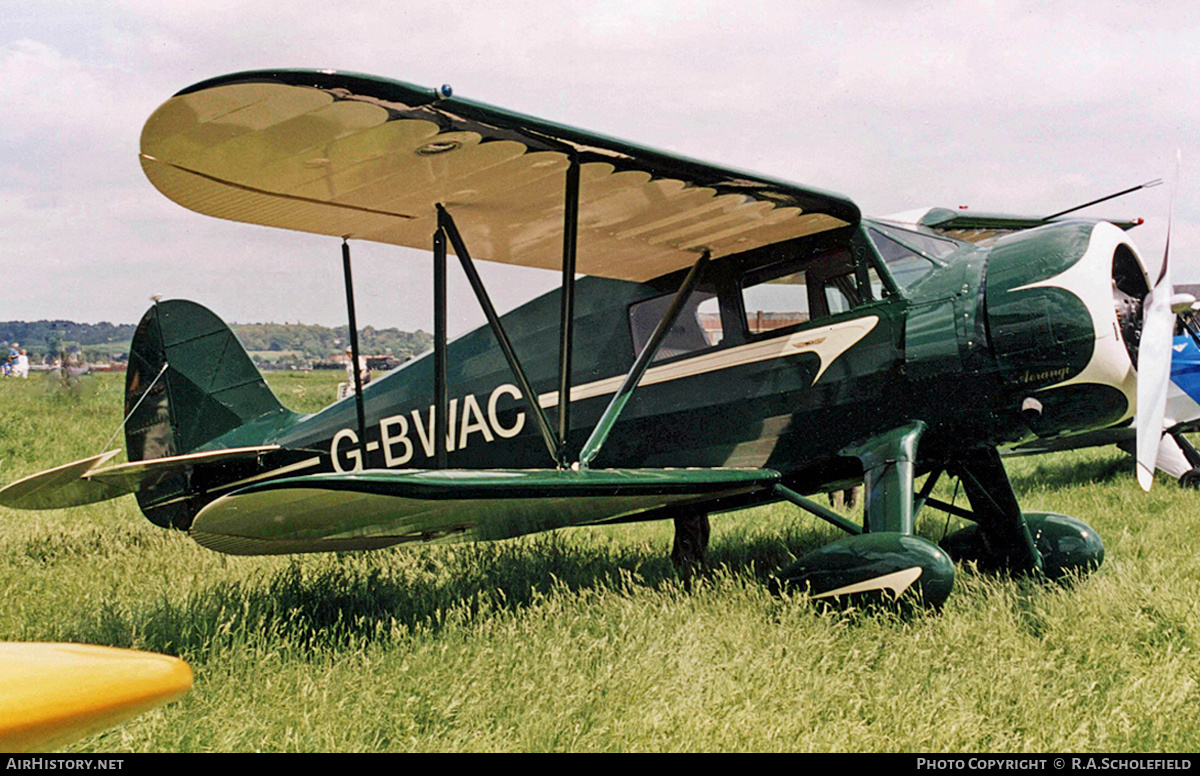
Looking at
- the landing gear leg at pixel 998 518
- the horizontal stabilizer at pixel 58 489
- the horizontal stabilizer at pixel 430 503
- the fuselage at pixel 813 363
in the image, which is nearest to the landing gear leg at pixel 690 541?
the fuselage at pixel 813 363

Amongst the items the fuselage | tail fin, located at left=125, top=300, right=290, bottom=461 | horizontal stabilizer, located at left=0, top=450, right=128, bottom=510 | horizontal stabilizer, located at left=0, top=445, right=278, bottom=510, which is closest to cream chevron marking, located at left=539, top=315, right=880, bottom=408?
the fuselage

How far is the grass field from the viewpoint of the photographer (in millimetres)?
3277

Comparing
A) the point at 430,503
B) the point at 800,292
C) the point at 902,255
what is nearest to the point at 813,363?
the point at 800,292

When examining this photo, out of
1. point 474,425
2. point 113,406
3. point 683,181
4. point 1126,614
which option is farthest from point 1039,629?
point 113,406

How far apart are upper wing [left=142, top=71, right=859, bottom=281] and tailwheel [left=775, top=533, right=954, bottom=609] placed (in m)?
2.04

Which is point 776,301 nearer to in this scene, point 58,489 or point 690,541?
point 690,541

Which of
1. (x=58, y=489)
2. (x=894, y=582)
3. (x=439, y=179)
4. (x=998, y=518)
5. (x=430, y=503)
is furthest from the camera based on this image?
(x=998, y=518)

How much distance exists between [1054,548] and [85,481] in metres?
6.43

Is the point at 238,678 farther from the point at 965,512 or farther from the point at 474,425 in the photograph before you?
the point at 965,512

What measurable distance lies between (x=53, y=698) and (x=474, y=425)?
4455 millimetres

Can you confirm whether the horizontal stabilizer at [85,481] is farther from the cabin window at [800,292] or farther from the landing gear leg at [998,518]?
the landing gear leg at [998,518]

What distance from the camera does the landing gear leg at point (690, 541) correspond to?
6.52m

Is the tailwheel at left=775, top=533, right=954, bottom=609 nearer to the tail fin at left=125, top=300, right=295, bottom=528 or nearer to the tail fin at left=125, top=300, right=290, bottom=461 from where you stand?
the tail fin at left=125, top=300, right=295, bottom=528

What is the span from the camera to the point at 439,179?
4.91 m
